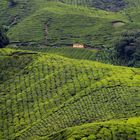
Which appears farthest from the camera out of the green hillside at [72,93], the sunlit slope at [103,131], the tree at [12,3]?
the tree at [12,3]

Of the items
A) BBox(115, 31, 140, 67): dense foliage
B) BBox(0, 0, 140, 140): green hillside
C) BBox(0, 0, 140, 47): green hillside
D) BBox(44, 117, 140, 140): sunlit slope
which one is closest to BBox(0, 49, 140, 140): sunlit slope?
BBox(0, 0, 140, 140): green hillside

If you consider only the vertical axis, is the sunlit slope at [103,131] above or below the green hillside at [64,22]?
above

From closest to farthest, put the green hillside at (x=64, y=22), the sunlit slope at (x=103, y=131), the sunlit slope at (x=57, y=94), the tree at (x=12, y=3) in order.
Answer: the sunlit slope at (x=103, y=131)
the sunlit slope at (x=57, y=94)
the green hillside at (x=64, y=22)
the tree at (x=12, y=3)

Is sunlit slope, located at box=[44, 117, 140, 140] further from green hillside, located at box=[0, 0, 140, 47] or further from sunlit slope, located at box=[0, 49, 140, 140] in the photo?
green hillside, located at box=[0, 0, 140, 47]

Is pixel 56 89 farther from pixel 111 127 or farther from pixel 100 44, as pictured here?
pixel 100 44

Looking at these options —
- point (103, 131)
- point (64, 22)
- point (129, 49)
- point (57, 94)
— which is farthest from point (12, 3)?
point (103, 131)

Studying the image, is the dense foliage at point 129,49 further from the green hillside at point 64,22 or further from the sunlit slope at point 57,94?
the sunlit slope at point 57,94

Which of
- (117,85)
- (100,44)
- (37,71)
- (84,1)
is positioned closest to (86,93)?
(117,85)

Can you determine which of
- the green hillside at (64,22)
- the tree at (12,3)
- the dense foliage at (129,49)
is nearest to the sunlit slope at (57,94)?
the dense foliage at (129,49)
